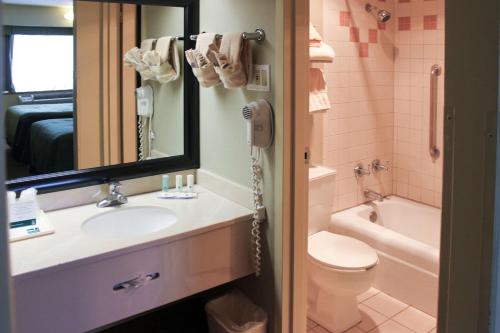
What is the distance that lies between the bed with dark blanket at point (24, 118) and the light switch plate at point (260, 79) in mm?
798

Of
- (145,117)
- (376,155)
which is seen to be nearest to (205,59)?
(145,117)

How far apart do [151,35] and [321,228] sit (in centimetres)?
157

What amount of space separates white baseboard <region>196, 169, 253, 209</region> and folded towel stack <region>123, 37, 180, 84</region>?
0.51m

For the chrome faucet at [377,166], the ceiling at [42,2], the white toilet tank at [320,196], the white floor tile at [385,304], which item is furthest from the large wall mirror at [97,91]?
the chrome faucet at [377,166]

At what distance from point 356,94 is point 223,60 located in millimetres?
1697

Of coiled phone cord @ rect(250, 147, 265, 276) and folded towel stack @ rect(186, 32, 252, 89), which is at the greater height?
folded towel stack @ rect(186, 32, 252, 89)

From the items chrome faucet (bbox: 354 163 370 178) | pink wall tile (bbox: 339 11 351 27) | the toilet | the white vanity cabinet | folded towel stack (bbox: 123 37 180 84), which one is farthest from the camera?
chrome faucet (bbox: 354 163 370 178)

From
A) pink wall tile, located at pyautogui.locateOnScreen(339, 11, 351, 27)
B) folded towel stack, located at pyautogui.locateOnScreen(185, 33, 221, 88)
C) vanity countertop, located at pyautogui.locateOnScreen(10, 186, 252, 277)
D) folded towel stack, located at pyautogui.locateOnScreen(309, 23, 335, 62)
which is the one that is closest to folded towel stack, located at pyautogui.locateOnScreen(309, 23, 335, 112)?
folded towel stack, located at pyautogui.locateOnScreen(309, 23, 335, 62)

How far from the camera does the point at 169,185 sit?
239 cm

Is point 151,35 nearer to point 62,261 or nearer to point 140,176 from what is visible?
point 140,176

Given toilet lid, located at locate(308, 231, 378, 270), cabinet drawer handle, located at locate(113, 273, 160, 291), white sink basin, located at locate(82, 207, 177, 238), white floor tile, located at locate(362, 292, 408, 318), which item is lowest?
white floor tile, located at locate(362, 292, 408, 318)

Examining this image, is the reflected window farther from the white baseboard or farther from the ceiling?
the white baseboard

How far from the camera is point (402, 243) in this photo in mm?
2994

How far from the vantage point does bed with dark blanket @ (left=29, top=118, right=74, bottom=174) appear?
6.58 ft
